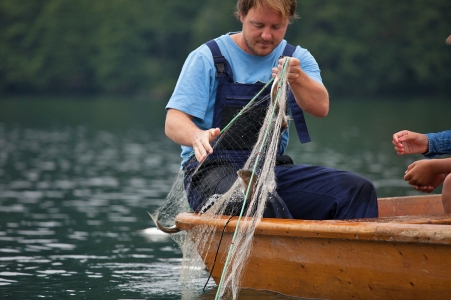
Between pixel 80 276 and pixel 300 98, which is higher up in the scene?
pixel 300 98

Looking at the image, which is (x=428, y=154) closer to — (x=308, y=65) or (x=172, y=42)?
(x=308, y=65)

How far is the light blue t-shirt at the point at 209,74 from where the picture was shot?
5.64 metres

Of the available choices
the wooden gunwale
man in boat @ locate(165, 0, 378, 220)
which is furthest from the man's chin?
the wooden gunwale

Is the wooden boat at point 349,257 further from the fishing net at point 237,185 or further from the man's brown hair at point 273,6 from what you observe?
the man's brown hair at point 273,6

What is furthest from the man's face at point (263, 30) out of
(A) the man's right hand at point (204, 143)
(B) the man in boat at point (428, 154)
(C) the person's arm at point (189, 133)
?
(B) the man in boat at point (428, 154)

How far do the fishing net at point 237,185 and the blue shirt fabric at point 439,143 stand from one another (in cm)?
100

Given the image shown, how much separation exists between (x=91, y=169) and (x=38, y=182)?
2.79 m

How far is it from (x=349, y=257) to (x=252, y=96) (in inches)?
53.1

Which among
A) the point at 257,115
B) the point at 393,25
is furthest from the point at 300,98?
the point at 393,25

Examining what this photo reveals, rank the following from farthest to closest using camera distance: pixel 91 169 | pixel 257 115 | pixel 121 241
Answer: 1. pixel 91 169
2. pixel 121 241
3. pixel 257 115

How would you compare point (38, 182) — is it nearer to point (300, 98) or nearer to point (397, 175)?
Result: point (397, 175)

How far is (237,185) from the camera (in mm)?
5328

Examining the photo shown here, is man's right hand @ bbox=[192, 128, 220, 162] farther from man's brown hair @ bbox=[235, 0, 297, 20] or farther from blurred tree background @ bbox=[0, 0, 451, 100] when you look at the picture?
blurred tree background @ bbox=[0, 0, 451, 100]

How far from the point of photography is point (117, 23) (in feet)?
235
